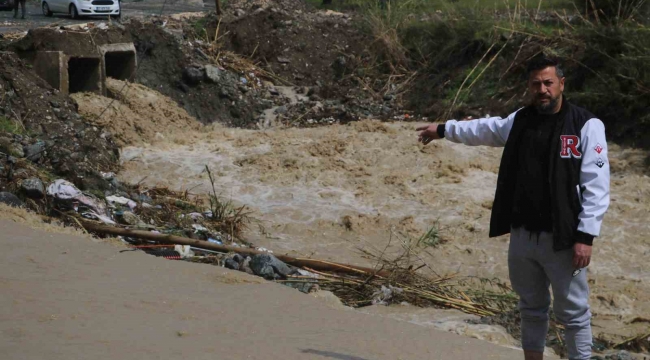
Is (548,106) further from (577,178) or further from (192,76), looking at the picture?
(192,76)

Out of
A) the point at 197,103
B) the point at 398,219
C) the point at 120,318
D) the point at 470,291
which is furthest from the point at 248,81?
the point at 120,318

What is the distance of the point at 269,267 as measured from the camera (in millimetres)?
8094

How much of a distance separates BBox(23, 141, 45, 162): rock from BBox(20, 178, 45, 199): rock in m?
1.44

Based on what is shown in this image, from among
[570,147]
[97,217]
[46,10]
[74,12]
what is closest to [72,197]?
[97,217]

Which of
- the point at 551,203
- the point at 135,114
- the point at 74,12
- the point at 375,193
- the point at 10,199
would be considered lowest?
the point at 375,193

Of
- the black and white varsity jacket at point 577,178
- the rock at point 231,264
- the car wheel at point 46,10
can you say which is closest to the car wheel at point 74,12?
the car wheel at point 46,10

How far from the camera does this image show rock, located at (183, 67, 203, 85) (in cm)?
1766

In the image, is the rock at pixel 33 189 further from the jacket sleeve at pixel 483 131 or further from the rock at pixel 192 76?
the rock at pixel 192 76

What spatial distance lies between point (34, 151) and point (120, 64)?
20.6 feet

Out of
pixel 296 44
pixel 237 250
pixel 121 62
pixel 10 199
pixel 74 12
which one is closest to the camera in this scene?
pixel 237 250

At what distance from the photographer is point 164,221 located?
10.3 metres

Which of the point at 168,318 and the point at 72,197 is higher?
the point at 168,318

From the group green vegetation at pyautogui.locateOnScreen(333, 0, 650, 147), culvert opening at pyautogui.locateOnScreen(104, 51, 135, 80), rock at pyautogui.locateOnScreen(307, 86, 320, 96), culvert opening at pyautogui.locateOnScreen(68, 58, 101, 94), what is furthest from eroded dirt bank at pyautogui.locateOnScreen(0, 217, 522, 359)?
rock at pyautogui.locateOnScreen(307, 86, 320, 96)

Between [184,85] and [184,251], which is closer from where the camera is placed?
[184,251]
